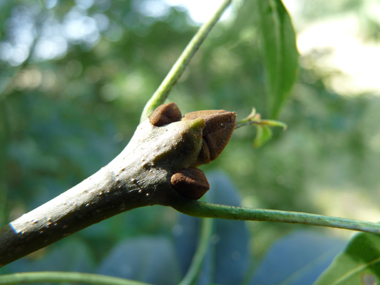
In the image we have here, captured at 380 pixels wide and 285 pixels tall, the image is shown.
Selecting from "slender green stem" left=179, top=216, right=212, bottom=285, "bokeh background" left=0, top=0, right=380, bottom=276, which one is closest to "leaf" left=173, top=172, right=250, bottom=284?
"slender green stem" left=179, top=216, right=212, bottom=285

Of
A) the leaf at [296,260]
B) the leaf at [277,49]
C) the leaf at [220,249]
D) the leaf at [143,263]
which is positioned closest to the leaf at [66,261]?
the leaf at [143,263]

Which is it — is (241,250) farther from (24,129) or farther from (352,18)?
(352,18)

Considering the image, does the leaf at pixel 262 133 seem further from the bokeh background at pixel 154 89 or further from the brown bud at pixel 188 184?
the bokeh background at pixel 154 89

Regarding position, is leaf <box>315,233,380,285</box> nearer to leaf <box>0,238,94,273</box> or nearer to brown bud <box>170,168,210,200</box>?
brown bud <box>170,168,210,200</box>

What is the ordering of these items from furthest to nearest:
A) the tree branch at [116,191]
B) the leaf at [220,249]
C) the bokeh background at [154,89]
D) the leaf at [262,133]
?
the bokeh background at [154,89] < the leaf at [220,249] < the leaf at [262,133] < the tree branch at [116,191]

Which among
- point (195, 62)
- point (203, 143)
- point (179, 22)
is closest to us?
point (203, 143)

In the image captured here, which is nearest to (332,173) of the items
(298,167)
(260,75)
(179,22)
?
(298,167)
